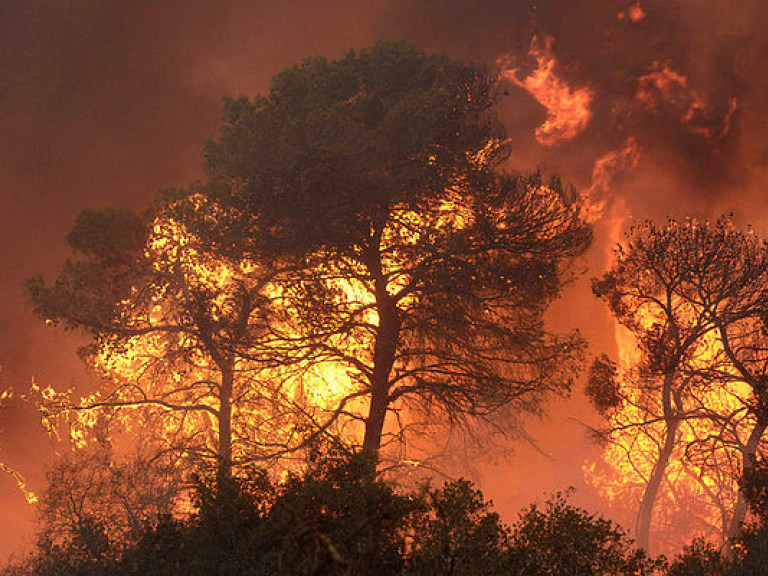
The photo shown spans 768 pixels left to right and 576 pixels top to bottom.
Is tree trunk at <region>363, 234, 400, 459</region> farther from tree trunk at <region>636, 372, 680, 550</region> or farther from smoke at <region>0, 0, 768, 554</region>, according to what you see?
smoke at <region>0, 0, 768, 554</region>

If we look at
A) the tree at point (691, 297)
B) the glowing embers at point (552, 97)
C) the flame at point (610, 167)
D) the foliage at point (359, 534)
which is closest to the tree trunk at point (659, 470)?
the tree at point (691, 297)

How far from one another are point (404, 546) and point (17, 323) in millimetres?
47817

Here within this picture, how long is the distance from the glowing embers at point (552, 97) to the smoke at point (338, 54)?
45 centimetres

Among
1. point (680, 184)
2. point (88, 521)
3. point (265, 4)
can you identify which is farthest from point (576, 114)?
point (88, 521)

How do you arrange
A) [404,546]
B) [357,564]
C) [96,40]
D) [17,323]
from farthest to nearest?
[96,40]
[17,323]
[404,546]
[357,564]

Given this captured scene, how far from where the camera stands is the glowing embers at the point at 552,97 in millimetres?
54812

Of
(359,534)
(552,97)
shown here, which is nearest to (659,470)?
(359,534)

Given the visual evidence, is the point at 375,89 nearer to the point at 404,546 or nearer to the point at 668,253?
the point at 668,253

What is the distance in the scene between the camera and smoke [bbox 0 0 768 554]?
48.2m

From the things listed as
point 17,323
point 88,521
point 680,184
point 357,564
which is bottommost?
point 357,564

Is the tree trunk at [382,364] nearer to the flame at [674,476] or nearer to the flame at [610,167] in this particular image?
the flame at [674,476]

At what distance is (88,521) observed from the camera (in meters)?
11.2

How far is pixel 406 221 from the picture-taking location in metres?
16.0

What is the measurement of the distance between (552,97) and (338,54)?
17.8m
